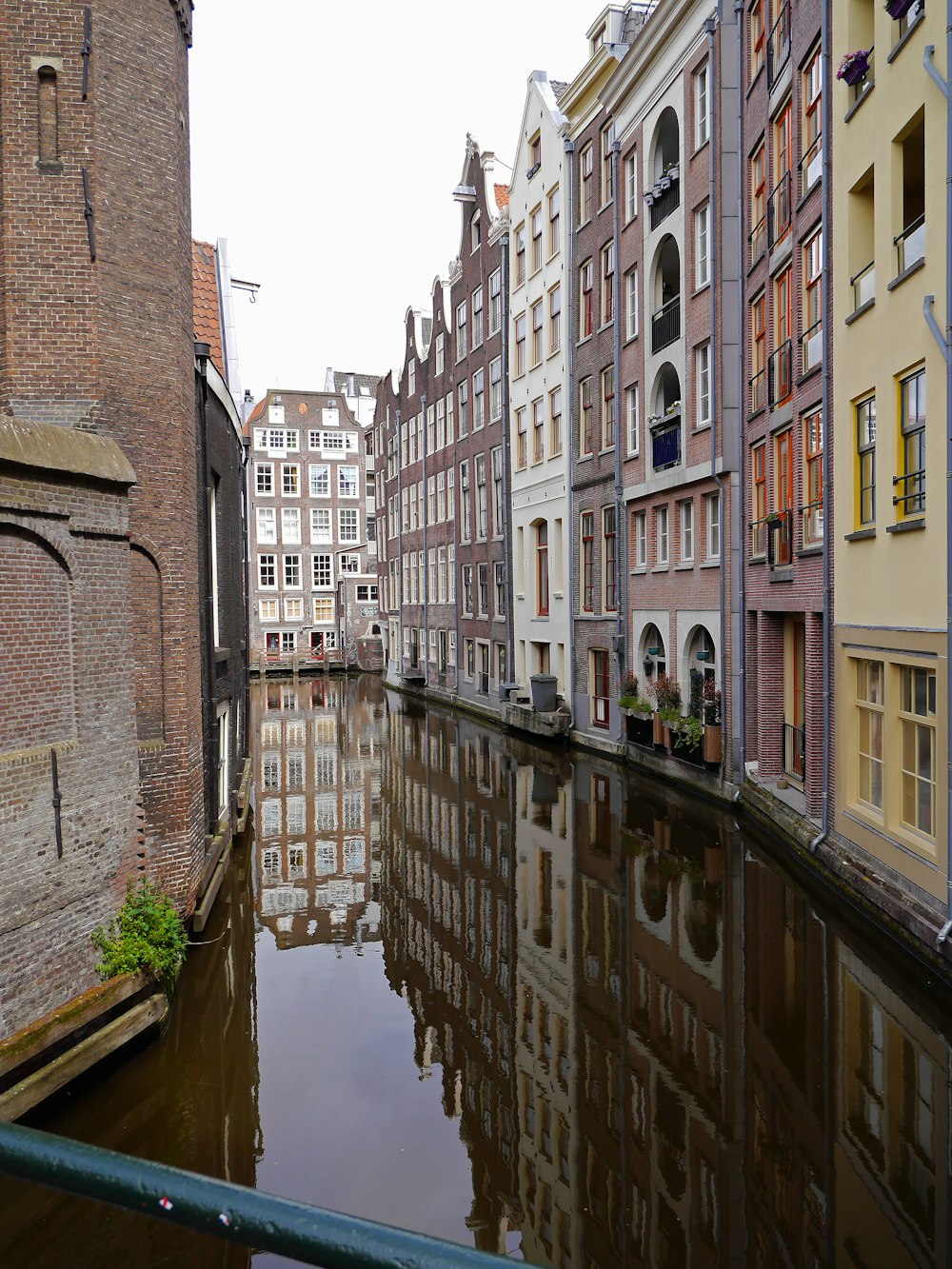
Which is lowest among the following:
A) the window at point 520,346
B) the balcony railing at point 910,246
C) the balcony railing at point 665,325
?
the balcony railing at point 910,246

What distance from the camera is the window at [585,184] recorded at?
27141 millimetres

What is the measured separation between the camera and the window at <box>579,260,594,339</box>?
27438mm

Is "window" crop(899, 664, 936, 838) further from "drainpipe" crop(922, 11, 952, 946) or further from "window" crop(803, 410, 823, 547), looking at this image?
"window" crop(803, 410, 823, 547)

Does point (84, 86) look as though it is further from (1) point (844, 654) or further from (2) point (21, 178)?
(1) point (844, 654)

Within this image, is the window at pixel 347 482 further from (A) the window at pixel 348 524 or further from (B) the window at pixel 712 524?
(B) the window at pixel 712 524

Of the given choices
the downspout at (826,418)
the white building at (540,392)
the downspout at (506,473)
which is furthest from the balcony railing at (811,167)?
the downspout at (506,473)

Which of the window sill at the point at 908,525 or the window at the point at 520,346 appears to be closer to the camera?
the window sill at the point at 908,525

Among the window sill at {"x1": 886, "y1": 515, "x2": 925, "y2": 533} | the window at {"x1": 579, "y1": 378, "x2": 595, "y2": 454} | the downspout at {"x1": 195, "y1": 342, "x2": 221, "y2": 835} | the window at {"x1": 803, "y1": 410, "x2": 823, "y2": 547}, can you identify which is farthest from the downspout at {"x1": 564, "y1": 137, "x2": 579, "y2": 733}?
the window sill at {"x1": 886, "y1": 515, "x2": 925, "y2": 533}

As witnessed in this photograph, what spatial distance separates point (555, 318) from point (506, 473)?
5619mm

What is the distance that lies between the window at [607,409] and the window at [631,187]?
149 inches

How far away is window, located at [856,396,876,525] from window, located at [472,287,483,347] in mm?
25519

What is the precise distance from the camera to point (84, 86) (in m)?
9.76

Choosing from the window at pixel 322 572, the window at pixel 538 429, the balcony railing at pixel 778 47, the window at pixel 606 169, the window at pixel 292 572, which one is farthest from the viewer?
the window at pixel 322 572

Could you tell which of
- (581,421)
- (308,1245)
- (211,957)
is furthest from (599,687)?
(308,1245)
